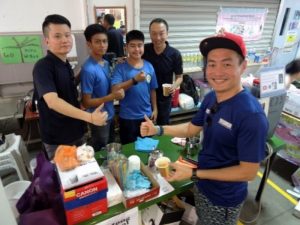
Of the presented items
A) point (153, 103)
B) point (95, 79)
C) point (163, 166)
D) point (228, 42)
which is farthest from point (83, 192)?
point (153, 103)

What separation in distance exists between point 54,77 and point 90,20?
2002 millimetres

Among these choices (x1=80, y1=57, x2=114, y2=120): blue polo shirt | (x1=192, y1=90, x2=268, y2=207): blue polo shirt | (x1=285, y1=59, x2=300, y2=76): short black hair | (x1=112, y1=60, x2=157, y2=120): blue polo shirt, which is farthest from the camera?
(x1=285, y1=59, x2=300, y2=76): short black hair

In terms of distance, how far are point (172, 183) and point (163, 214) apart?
40cm

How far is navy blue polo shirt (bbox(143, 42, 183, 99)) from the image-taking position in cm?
293

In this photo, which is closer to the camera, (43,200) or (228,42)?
(228,42)

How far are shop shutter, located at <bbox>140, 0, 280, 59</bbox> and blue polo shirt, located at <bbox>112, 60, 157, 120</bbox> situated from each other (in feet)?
5.37

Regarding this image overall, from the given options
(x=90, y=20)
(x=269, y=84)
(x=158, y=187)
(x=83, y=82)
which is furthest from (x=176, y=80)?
(x=158, y=187)

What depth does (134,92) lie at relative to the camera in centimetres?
254

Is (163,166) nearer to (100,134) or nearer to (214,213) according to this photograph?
(214,213)

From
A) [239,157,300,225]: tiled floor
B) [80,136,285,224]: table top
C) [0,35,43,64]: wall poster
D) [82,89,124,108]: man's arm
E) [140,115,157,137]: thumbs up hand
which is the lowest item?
[239,157,300,225]: tiled floor

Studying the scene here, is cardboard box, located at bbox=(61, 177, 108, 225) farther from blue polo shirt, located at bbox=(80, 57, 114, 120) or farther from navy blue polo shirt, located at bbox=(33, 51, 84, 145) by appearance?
blue polo shirt, located at bbox=(80, 57, 114, 120)

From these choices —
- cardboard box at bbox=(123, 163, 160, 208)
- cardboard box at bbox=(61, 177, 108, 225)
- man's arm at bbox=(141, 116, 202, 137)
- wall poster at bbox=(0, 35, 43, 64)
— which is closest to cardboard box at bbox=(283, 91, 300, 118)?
man's arm at bbox=(141, 116, 202, 137)

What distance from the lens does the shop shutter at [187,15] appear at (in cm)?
386

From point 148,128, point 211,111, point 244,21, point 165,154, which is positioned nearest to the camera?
point 211,111
